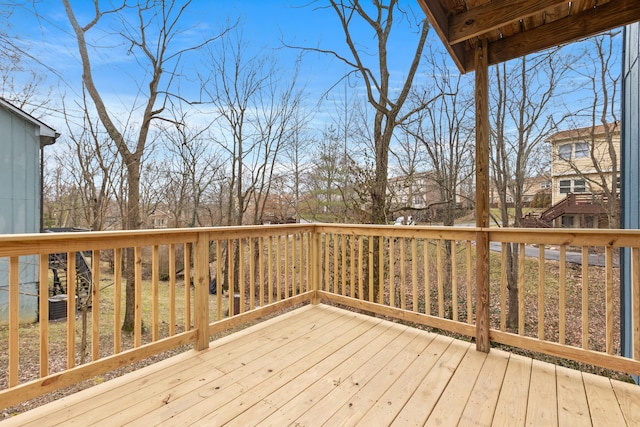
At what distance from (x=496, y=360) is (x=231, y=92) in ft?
29.6

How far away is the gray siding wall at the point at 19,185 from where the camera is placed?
18.3 ft

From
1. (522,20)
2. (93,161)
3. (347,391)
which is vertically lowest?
(347,391)

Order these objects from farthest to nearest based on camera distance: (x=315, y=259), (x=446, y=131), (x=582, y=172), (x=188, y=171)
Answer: (x=188, y=171), (x=446, y=131), (x=582, y=172), (x=315, y=259)

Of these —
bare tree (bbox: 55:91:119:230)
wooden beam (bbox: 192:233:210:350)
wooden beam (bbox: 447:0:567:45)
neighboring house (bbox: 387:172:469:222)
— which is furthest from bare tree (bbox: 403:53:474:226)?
bare tree (bbox: 55:91:119:230)

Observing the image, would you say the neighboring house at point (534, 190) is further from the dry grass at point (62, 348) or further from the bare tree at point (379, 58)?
the dry grass at point (62, 348)

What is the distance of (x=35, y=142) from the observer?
5.97 m

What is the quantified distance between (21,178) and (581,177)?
11.0 metres

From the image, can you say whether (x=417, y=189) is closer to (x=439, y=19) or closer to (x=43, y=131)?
(x=439, y=19)

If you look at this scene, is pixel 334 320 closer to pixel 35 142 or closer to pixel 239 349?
pixel 239 349

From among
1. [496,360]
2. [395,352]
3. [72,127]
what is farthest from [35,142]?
[496,360]

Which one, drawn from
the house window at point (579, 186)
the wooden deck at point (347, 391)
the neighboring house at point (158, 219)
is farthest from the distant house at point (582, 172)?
the neighboring house at point (158, 219)

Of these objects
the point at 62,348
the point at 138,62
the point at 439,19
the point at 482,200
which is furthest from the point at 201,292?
the point at 138,62

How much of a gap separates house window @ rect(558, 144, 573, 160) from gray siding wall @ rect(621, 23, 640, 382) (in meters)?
2.75

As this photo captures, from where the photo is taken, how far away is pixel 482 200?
255 cm
